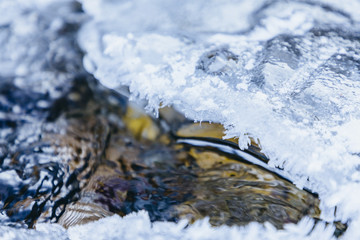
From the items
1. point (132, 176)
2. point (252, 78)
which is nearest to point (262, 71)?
point (252, 78)

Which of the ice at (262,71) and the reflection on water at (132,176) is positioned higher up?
the ice at (262,71)

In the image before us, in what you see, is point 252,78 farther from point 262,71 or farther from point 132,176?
point 132,176

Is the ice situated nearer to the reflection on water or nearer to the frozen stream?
the frozen stream

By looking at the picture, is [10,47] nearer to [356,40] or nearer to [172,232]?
[172,232]

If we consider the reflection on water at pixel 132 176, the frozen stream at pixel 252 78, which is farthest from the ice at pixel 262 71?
the reflection on water at pixel 132 176

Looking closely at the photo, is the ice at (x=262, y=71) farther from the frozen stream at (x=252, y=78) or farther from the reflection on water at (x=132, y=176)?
the reflection on water at (x=132, y=176)

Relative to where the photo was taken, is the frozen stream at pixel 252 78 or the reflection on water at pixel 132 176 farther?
the reflection on water at pixel 132 176

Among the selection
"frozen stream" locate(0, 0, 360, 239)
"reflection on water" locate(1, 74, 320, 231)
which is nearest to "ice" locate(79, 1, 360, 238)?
"frozen stream" locate(0, 0, 360, 239)
